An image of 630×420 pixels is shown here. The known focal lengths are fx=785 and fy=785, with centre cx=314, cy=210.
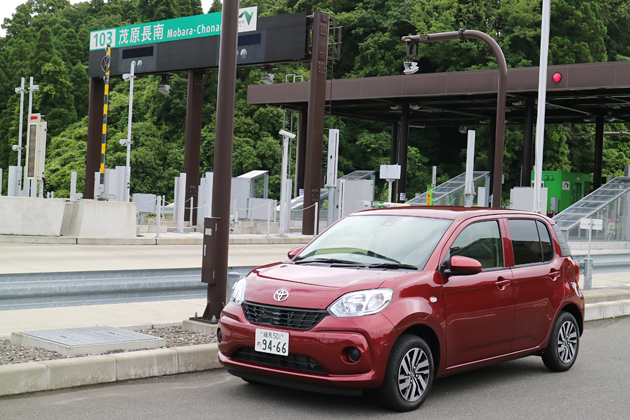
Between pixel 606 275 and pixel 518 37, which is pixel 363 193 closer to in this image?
pixel 606 275

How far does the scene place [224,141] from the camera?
877cm

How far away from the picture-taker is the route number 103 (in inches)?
1339

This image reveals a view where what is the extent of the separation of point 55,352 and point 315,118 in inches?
854

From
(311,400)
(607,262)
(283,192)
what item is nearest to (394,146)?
(283,192)

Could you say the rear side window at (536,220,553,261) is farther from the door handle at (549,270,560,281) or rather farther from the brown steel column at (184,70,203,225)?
the brown steel column at (184,70,203,225)

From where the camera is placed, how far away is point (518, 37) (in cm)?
5603

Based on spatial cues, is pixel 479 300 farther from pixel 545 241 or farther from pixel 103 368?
pixel 103 368

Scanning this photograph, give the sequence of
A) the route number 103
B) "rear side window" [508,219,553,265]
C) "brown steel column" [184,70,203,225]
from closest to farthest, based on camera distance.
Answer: "rear side window" [508,219,553,265] < "brown steel column" [184,70,203,225] < the route number 103

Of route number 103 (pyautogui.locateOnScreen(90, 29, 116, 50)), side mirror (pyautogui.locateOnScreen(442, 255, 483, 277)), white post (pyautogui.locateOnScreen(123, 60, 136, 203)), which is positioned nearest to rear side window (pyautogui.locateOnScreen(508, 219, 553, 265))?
side mirror (pyautogui.locateOnScreen(442, 255, 483, 277))

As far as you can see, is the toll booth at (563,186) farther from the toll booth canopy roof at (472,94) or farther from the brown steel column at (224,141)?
the brown steel column at (224,141)

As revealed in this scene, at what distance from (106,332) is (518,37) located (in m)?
52.7

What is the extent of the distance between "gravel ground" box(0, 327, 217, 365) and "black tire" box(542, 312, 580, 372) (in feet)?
11.0

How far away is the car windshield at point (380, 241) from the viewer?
21.8ft

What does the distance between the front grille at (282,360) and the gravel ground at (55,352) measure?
1.53 m
